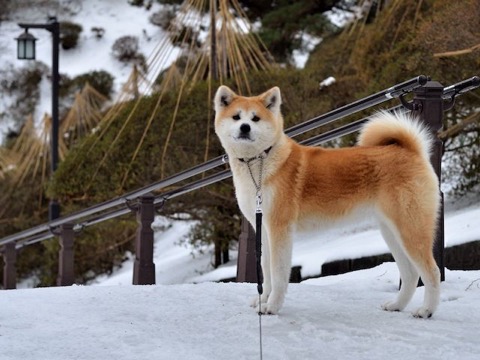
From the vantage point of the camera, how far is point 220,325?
12.3ft

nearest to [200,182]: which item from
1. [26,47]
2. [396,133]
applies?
[396,133]

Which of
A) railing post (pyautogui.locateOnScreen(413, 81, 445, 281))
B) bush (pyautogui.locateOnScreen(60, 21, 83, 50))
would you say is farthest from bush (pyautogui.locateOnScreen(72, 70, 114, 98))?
railing post (pyautogui.locateOnScreen(413, 81, 445, 281))

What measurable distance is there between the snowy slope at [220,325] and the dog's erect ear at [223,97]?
109 centimetres

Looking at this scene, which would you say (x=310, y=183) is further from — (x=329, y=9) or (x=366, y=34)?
(x=329, y=9)

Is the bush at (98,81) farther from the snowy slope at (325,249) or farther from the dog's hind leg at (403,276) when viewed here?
the dog's hind leg at (403,276)

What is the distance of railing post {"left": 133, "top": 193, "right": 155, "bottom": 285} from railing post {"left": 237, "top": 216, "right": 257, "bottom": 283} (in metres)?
0.92

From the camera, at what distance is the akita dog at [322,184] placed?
386cm

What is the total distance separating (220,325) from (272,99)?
3.93 ft

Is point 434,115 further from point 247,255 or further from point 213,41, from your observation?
point 213,41

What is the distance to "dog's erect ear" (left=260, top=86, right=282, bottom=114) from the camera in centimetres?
398

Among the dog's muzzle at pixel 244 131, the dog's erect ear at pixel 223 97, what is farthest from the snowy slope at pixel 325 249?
the dog's erect ear at pixel 223 97

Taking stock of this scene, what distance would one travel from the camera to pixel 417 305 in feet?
14.0

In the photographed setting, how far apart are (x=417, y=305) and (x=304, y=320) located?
0.81 m

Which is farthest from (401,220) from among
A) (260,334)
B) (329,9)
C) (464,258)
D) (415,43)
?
(329,9)
